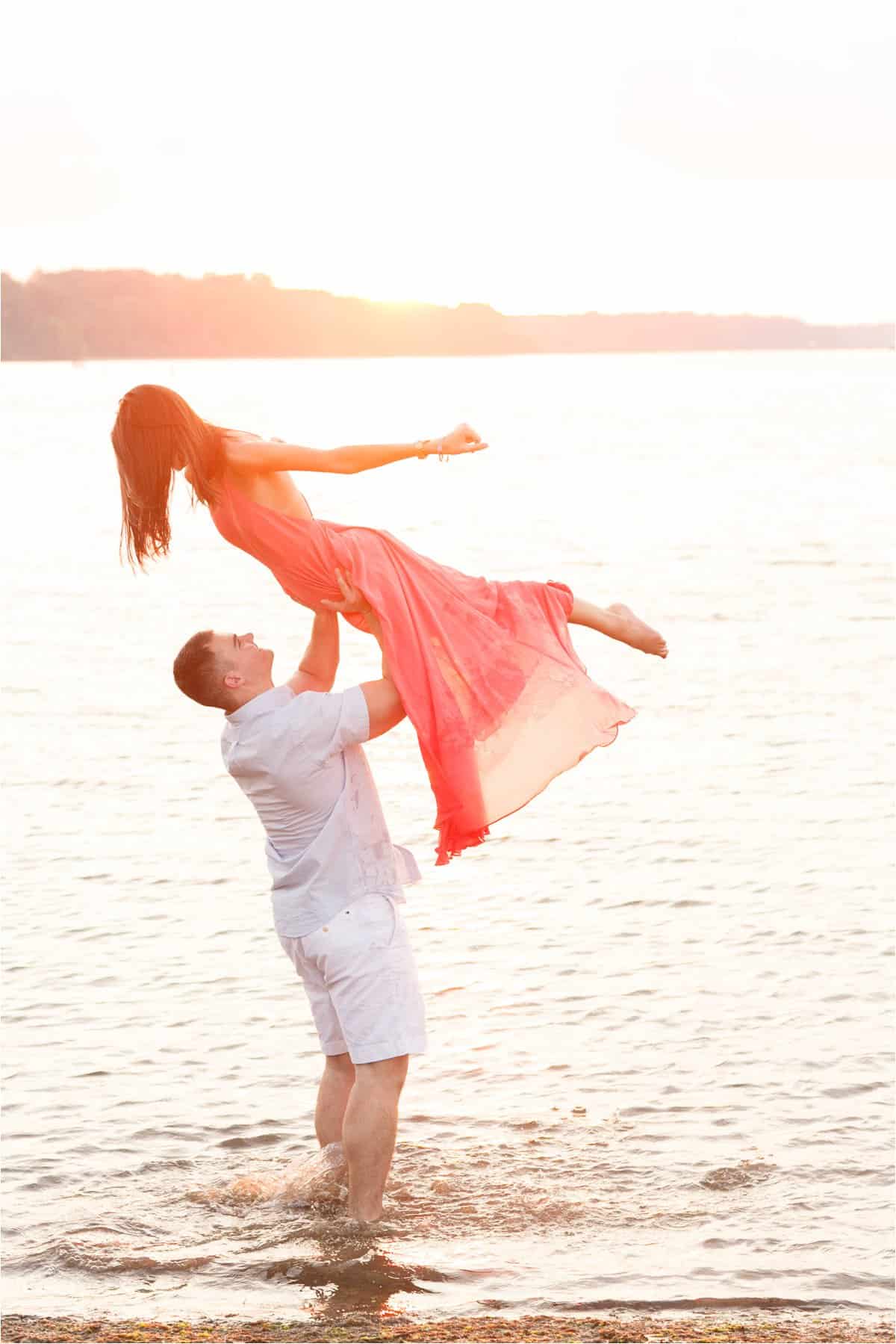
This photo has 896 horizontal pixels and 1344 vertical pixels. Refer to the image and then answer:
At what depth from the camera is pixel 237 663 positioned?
20.8 ft

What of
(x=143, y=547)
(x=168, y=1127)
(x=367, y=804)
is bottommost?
(x=168, y=1127)

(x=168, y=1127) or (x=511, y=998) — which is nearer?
(x=168, y=1127)

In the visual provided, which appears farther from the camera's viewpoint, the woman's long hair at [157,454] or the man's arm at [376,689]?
the man's arm at [376,689]

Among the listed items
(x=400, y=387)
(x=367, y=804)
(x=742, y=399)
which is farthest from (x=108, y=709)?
(x=400, y=387)

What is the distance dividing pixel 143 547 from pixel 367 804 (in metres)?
1.22

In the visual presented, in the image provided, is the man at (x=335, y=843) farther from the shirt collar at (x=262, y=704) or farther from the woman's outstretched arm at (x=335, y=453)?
the woman's outstretched arm at (x=335, y=453)

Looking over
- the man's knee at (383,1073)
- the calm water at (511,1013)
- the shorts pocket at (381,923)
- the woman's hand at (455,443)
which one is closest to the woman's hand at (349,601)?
the woman's hand at (455,443)

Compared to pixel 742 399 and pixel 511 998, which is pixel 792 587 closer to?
pixel 511 998

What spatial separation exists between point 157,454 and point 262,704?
0.94m

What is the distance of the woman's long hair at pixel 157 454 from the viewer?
6.12m

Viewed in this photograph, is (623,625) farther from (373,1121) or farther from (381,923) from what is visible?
(373,1121)

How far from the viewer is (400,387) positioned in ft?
496

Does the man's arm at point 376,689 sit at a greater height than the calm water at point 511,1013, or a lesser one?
greater

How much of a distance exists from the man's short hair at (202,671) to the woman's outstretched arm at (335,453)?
0.62 meters
